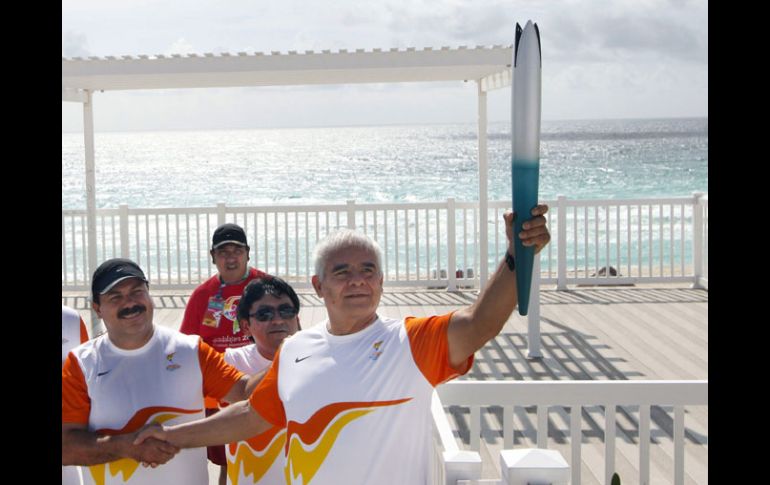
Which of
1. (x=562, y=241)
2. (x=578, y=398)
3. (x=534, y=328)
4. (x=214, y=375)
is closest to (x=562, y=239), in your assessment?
(x=562, y=241)

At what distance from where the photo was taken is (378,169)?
191 feet

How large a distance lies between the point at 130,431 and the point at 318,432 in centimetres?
62

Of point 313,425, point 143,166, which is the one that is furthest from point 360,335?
point 143,166

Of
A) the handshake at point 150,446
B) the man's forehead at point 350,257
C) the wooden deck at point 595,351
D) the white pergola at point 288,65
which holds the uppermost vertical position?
the white pergola at point 288,65

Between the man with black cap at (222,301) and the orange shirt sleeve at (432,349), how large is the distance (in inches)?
65.7

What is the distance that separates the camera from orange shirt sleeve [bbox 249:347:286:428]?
2277 millimetres

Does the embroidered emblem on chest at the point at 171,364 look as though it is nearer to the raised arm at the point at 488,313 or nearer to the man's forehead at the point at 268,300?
the man's forehead at the point at 268,300

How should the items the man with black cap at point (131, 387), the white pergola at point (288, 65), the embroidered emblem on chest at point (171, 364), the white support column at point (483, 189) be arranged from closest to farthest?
1. the man with black cap at point (131, 387)
2. the embroidered emblem on chest at point (171, 364)
3. the white pergola at point (288, 65)
4. the white support column at point (483, 189)

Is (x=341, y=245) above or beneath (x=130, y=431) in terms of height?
above

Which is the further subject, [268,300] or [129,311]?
[268,300]

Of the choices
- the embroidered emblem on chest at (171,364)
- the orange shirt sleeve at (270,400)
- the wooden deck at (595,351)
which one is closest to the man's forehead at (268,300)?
the embroidered emblem on chest at (171,364)

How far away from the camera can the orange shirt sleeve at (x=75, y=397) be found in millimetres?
2377

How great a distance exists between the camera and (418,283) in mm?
9586

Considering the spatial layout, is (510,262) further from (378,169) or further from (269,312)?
(378,169)
